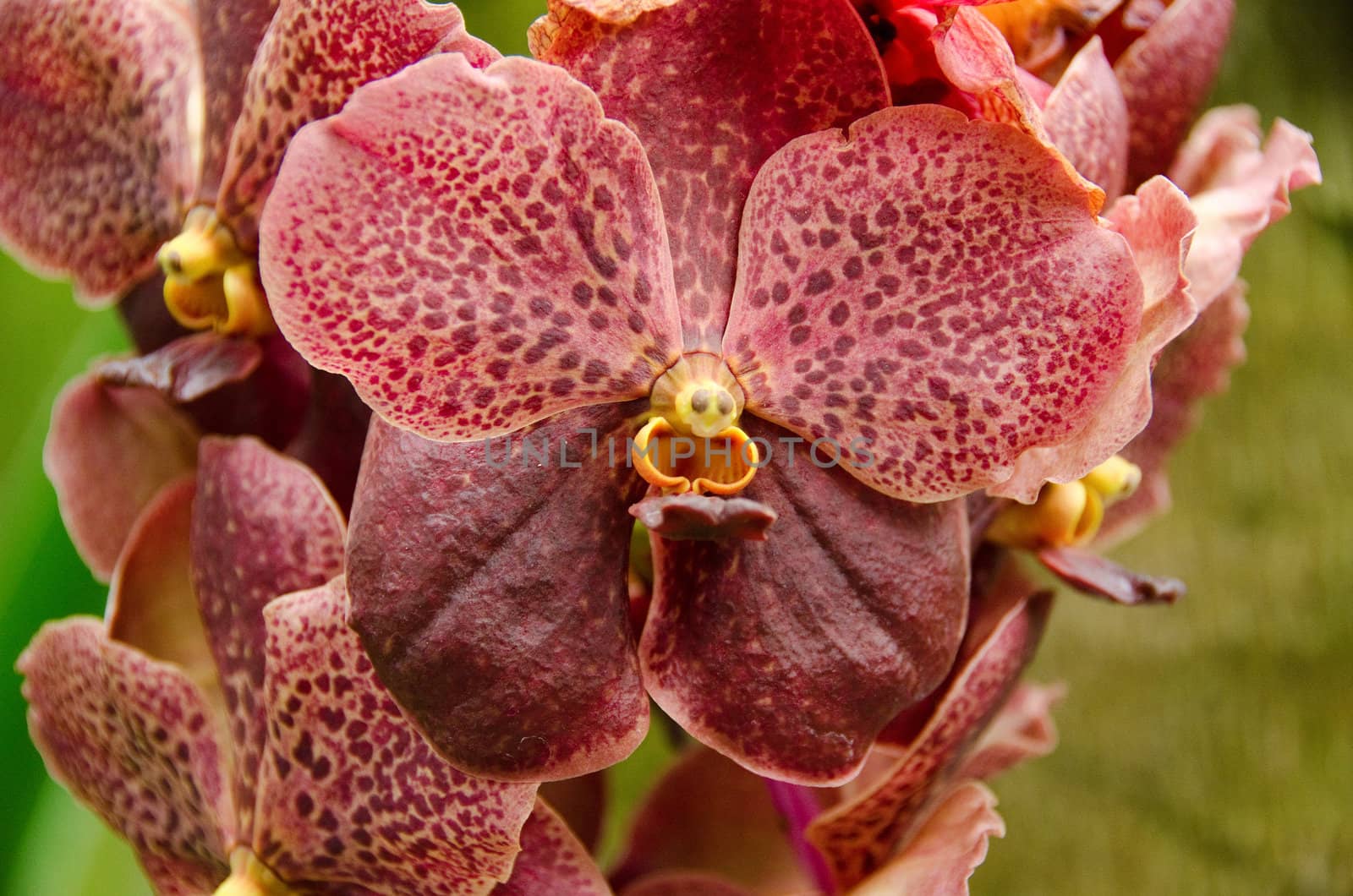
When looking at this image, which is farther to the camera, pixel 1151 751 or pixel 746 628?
pixel 1151 751

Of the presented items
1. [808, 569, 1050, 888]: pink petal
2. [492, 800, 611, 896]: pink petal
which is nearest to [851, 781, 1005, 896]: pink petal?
[808, 569, 1050, 888]: pink petal

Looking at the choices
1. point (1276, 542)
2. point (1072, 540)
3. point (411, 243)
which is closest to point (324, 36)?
point (411, 243)

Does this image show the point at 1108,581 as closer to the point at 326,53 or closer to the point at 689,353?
the point at 689,353

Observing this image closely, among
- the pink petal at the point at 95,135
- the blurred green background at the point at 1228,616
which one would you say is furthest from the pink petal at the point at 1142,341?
the blurred green background at the point at 1228,616

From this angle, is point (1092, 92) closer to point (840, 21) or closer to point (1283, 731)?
point (840, 21)

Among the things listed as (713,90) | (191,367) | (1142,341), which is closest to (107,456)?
(191,367)

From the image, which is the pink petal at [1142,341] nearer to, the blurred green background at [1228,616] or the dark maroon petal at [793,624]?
the dark maroon petal at [793,624]
